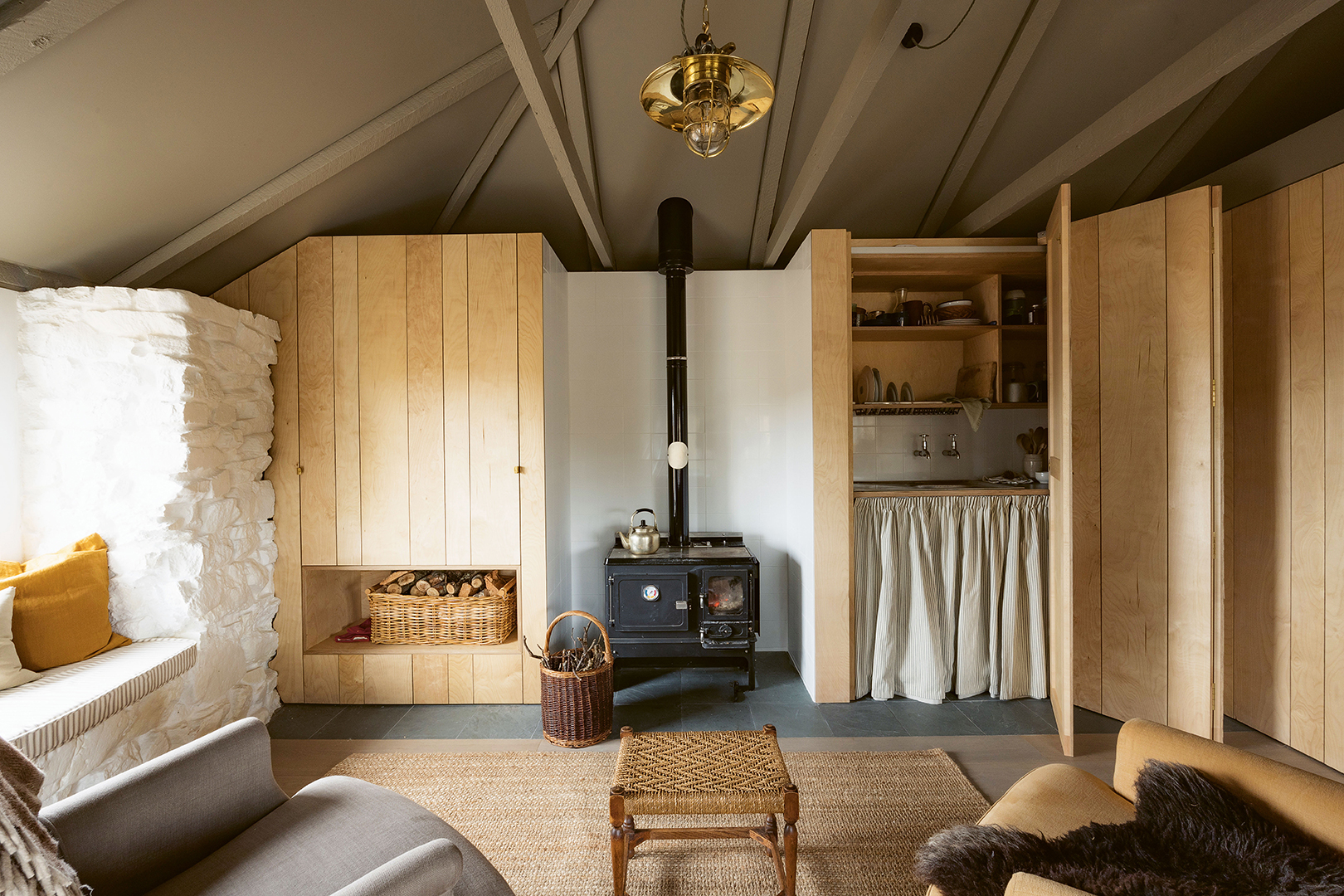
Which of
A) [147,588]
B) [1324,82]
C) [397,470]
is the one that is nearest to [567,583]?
[397,470]

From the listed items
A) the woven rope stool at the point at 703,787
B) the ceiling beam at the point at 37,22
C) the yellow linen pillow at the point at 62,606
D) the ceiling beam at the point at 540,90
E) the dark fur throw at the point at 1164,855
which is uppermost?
the ceiling beam at the point at 540,90

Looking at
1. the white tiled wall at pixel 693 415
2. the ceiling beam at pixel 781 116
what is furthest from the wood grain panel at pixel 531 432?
the ceiling beam at pixel 781 116

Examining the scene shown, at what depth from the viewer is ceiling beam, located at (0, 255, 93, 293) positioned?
7.55 feet

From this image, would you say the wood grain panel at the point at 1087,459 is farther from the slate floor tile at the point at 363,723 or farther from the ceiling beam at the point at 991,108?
the slate floor tile at the point at 363,723

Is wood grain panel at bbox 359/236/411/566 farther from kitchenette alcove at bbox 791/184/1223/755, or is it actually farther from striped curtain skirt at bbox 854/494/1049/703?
striped curtain skirt at bbox 854/494/1049/703

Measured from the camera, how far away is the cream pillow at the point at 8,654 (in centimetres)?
195

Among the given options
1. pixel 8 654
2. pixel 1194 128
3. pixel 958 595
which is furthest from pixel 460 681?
pixel 1194 128

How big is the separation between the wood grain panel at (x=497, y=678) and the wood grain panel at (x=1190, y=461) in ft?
9.82

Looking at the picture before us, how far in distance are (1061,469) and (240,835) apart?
2.92 metres

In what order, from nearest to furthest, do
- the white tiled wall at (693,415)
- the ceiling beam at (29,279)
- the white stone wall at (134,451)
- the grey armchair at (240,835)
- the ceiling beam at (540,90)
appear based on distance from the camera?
the grey armchair at (240,835), the ceiling beam at (540,90), the ceiling beam at (29,279), the white stone wall at (134,451), the white tiled wall at (693,415)

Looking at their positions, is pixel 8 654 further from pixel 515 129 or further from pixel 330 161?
pixel 515 129

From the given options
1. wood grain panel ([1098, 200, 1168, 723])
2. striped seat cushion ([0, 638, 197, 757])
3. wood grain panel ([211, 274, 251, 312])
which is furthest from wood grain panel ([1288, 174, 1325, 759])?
wood grain panel ([211, 274, 251, 312])

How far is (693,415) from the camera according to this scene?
3.77 metres

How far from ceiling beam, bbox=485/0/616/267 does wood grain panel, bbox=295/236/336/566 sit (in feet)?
4.42
